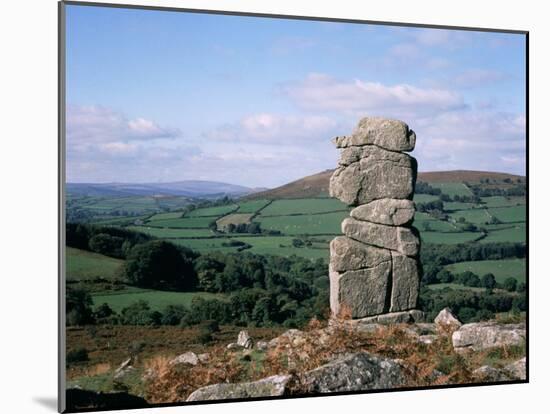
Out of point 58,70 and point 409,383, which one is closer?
point 58,70

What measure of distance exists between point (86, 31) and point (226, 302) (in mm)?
3439

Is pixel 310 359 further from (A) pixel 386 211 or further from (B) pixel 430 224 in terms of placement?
(B) pixel 430 224

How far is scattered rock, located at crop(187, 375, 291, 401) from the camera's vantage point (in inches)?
474

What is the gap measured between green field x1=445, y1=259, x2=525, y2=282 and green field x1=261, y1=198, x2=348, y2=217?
1.78 meters

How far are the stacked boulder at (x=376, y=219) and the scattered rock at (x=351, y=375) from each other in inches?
29.2

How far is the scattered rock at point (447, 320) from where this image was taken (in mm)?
13336

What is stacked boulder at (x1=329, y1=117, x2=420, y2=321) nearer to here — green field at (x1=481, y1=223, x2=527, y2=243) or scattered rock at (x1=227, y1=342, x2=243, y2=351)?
scattered rock at (x1=227, y1=342, x2=243, y2=351)

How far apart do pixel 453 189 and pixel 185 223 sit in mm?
3576

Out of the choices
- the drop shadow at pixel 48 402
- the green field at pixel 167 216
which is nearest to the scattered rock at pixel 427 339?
the green field at pixel 167 216

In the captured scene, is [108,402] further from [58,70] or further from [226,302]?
[58,70]

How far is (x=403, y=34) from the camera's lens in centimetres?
1327

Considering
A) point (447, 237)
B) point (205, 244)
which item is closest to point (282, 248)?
point (205, 244)

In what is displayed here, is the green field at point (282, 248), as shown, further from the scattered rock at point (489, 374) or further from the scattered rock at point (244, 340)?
the scattered rock at point (489, 374)

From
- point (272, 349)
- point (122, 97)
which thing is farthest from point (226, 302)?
point (122, 97)
